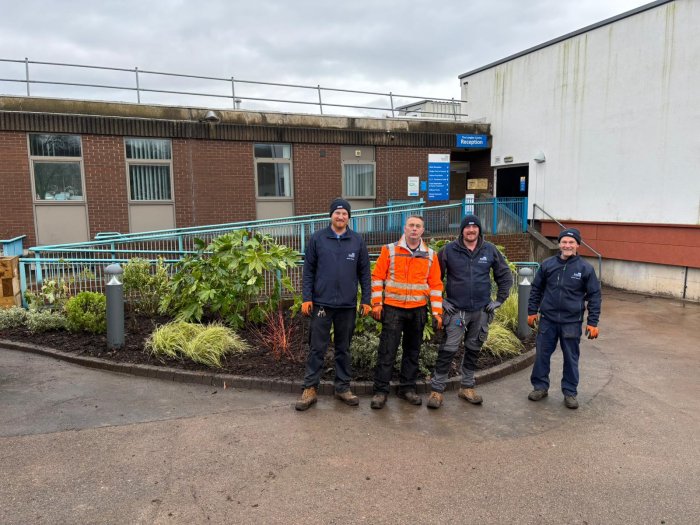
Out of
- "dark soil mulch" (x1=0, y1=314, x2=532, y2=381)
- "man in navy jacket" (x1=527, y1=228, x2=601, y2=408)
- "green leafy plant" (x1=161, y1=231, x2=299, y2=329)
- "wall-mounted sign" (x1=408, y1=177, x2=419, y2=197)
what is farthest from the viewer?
"wall-mounted sign" (x1=408, y1=177, x2=419, y2=197)

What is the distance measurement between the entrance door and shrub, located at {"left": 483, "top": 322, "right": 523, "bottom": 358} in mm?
10518

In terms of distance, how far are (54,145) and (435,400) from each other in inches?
428

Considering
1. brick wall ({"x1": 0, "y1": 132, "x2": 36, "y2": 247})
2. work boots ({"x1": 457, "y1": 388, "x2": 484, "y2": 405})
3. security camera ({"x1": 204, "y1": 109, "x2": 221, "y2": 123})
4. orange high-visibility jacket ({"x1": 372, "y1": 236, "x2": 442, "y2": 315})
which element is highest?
security camera ({"x1": 204, "y1": 109, "x2": 221, "y2": 123})

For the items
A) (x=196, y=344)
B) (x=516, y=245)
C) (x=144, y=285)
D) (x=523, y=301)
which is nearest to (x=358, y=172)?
(x=516, y=245)

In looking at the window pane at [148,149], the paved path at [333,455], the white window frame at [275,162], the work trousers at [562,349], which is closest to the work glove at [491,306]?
the work trousers at [562,349]

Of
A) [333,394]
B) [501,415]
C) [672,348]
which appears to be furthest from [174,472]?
[672,348]

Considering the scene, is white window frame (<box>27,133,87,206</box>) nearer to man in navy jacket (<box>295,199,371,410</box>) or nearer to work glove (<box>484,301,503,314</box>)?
man in navy jacket (<box>295,199,371,410</box>)

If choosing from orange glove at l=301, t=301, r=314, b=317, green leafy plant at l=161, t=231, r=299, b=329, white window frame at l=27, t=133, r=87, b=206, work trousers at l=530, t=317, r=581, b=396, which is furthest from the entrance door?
orange glove at l=301, t=301, r=314, b=317

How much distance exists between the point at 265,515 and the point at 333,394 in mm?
1993

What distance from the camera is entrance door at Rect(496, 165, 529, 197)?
1620cm

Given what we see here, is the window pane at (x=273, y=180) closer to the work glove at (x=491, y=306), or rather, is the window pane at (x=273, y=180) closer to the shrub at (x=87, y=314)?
the shrub at (x=87, y=314)

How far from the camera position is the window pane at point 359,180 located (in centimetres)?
1486

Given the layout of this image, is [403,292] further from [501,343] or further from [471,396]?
[501,343]

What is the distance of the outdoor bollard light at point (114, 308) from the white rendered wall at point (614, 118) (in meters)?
11.2
